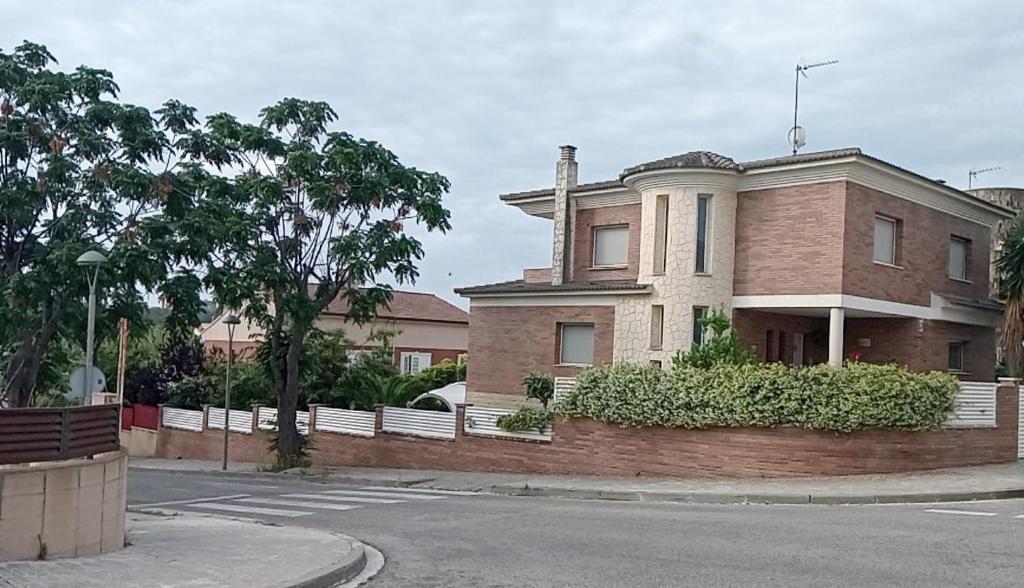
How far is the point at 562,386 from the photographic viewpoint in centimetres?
2294

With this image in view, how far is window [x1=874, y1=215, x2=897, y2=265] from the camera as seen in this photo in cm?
2533

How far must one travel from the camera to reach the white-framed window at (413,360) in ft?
169

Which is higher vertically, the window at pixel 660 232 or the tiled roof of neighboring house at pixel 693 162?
the tiled roof of neighboring house at pixel 693 162

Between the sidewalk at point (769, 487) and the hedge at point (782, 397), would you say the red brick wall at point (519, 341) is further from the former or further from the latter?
the sidewalk at point (769, 487)

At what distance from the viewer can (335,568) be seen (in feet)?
34.5

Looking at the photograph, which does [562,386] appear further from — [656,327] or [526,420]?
[656,327]

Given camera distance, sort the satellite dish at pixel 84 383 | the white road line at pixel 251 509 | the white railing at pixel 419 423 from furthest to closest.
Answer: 1. the white railing at pixel 419 423
2. the white road line at pixel 251 509
3. the satellite dish at pixel 84 383

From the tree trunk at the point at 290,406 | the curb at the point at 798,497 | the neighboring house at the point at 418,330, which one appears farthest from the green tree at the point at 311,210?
the neighboring house at the point at 418,330

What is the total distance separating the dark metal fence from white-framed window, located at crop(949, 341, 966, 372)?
937 inches

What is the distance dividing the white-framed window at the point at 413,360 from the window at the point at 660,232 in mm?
26724

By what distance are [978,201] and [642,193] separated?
8.99m

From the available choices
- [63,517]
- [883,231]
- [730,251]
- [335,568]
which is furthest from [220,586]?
[883,231]

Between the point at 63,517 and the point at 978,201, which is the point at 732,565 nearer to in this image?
the point at 63,517

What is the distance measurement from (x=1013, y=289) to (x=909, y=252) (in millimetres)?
2556
